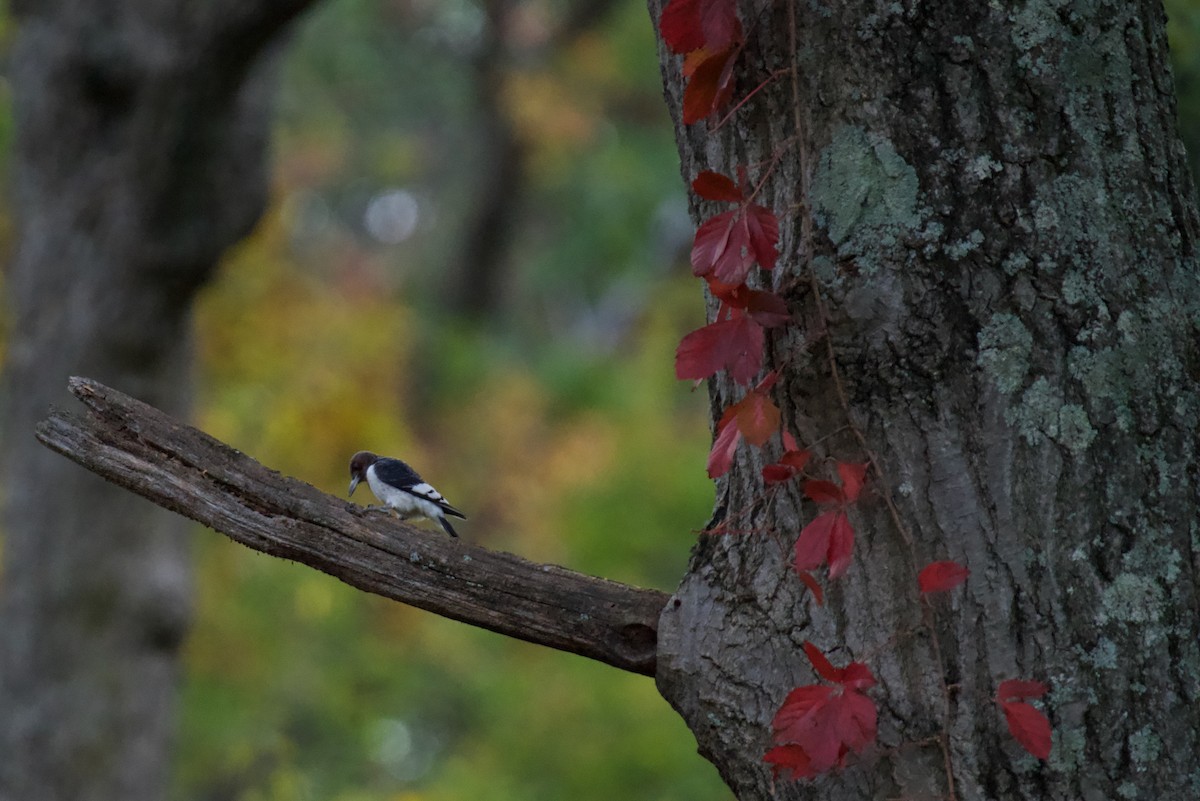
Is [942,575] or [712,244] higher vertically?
[712,244]

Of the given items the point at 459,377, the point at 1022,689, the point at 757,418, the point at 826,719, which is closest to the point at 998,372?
the point at 757,418

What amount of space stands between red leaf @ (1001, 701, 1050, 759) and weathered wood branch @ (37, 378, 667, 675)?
72cm

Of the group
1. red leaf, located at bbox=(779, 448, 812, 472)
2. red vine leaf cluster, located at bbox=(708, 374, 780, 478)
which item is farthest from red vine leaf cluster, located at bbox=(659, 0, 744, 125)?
red leaf, located at bbox=(779, 448, 812, 472)

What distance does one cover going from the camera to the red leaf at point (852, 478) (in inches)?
80.0

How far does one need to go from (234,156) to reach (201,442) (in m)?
4.00

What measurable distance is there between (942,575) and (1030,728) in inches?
9.6

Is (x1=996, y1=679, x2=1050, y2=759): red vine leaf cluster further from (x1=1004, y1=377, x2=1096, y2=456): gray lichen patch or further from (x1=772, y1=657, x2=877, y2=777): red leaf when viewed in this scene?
(x1=1004, y1=377, x2=1096, y2=456): gray lichen patch

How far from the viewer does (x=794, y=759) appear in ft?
Result: 6.59

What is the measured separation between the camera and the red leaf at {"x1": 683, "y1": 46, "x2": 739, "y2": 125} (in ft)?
7.13

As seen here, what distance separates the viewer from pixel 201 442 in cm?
260

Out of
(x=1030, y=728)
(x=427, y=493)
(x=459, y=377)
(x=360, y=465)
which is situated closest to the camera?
(x=1030, y=728)

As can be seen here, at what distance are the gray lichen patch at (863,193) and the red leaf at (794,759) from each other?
2.56 ft

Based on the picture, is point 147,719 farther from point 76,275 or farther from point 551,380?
point 551,380

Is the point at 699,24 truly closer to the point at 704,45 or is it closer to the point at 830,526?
the point at 704,45
